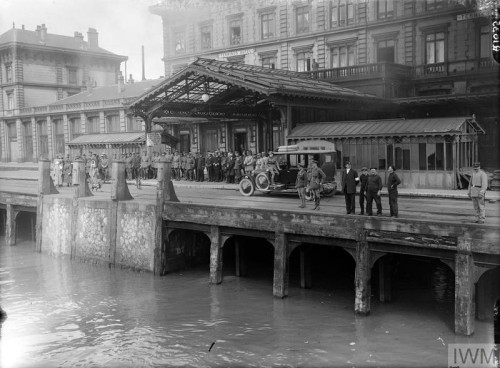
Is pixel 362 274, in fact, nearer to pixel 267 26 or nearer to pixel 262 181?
pixel 262 181

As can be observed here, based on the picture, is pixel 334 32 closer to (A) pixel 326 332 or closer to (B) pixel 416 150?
(B) pixel 416 150

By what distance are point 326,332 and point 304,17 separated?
35945mm

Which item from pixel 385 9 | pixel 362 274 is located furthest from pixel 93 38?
pixel 362 274

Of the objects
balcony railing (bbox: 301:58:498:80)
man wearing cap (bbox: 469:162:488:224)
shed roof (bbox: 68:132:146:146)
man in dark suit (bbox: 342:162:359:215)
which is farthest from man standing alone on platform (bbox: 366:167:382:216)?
shed roof (bbox: 68:132:146:146)

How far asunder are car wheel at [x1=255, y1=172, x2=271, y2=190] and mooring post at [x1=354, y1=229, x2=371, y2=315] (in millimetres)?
9141

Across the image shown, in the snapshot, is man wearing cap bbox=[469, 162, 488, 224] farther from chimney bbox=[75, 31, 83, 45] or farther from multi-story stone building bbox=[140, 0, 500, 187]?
chimney bbox=[75, 31, 83, 45]

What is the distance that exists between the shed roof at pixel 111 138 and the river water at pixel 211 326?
26191 millimetres

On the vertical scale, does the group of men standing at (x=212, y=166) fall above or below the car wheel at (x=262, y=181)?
above

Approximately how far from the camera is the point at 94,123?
60.0 meters

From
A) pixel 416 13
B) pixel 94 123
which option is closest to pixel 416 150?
pixel 416 13

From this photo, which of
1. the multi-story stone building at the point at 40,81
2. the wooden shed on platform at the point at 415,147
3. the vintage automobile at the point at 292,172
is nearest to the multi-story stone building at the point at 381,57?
the wooden shed on platform at the point at 415,147

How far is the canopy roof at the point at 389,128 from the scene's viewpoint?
90.5 ft

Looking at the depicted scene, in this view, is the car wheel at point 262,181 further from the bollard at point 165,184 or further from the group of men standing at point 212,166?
the bollard at point 165,184

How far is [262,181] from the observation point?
26.7m
